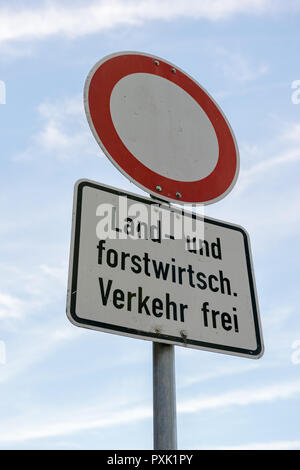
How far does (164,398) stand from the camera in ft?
4.37

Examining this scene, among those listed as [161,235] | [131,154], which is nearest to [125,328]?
[161,235]

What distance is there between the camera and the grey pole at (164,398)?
127cm

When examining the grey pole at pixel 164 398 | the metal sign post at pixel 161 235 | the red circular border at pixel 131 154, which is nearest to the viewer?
the grey pole at pixel 164 398

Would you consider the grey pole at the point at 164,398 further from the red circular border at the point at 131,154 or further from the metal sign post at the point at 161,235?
the red circular border at the point at 131,154

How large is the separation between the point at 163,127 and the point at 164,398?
99cm

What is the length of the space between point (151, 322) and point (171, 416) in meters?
0.25

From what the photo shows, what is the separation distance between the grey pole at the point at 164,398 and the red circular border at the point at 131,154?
56cm

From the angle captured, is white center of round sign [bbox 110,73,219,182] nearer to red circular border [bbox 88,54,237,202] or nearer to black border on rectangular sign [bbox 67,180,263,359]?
red circular border [bbox 88,54,237,202]

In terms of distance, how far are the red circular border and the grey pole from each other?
0.56 metres

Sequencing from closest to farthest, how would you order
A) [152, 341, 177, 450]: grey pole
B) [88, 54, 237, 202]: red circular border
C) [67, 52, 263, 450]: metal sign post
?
[152, 341, 177, 450]: grey pole < [67, 52, 263, 450]: metal sign post < [88, 54, 237, 202]: red circular border

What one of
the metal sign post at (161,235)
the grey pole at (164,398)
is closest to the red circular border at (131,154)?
the metal sign post at (161,235)

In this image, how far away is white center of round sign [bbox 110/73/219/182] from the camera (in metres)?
1.77

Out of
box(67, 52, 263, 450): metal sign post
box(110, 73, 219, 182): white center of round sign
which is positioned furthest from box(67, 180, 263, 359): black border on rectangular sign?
box(110, 73, 219, 182): white center of round sign

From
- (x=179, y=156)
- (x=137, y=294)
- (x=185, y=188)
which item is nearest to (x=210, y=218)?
(x=185, y=188)
